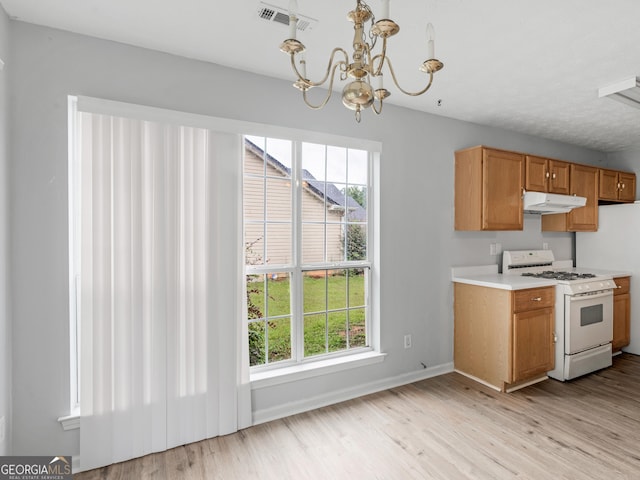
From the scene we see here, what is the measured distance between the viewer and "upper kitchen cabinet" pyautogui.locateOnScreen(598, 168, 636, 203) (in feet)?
13.3

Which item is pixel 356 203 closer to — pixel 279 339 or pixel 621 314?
pixel 279 339

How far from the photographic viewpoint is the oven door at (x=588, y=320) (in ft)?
10.3

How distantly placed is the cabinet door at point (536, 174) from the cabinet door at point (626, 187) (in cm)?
153

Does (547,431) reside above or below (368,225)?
below

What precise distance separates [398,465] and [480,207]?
220 cm

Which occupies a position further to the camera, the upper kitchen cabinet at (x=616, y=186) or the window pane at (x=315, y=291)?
the upper kitchen cabinet at (x=616, y=186)

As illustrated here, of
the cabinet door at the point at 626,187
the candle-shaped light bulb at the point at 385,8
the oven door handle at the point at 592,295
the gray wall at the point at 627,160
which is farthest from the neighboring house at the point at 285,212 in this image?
the gray wall at the point at 627,160

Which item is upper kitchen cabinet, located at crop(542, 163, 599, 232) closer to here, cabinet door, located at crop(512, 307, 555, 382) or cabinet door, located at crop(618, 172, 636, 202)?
cabinet door, located at crop(618, 172, 636, 202)

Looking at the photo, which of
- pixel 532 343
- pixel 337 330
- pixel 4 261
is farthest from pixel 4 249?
pixel 532 343

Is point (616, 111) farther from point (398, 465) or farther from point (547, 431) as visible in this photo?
point (398, 465)

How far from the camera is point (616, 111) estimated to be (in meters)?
3.10

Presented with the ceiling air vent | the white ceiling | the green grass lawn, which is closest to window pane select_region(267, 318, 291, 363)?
the green grass lawn

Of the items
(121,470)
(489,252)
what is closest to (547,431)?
(489,252)

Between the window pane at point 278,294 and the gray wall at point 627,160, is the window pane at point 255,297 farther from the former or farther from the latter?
the gray wall at point 627,160
